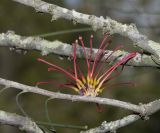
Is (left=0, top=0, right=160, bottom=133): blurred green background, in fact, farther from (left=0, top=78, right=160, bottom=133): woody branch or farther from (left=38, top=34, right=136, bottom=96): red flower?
(left=0, top=78, right=160, bottom=133): woody branch

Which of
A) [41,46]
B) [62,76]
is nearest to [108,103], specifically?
[41,46]

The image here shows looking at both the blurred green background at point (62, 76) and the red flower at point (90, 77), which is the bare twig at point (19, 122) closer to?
the red flower at point (90, 77)

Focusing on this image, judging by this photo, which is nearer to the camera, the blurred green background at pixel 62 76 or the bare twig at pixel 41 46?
the bare twig at pixel 41 46

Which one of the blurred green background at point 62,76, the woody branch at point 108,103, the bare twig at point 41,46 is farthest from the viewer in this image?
the blurred green background at point 62,76

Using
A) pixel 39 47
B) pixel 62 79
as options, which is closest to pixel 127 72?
pixel 62 79

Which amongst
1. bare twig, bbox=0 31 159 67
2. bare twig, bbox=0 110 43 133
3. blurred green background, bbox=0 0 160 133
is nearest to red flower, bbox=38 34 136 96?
bare twig, bbox=0 31 159 67

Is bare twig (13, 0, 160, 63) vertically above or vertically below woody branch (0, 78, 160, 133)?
above

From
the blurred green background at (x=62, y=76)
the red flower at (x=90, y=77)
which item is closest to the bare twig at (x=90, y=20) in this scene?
the red flower at (x=90, y=77)

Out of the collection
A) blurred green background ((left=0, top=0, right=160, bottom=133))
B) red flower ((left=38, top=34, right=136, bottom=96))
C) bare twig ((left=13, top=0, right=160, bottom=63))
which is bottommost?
red flower ((left=38, top=34, right=136, bottom=96))

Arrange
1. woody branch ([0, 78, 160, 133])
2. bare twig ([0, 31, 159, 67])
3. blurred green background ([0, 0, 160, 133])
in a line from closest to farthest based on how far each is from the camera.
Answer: woody branch ([0, 78, 160, 133]), bare twig ([0, 31, 159, 67]), blurred green background ([0, 0, 160, 133])
